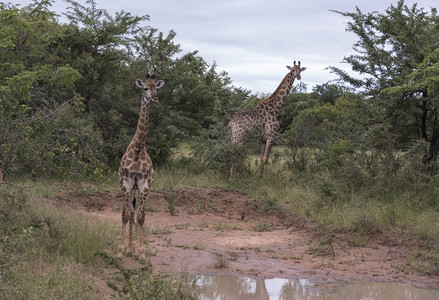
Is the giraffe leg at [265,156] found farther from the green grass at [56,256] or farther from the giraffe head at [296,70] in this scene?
the green grass at [56,256]

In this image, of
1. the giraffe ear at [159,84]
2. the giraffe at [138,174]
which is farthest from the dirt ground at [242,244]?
the giraffe ear at [159,84]

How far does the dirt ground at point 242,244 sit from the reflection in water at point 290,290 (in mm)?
204

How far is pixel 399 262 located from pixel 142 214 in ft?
13.9

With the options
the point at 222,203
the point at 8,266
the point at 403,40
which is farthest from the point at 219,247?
the point at 403,40

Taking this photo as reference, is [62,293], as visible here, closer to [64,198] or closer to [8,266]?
[8,266]

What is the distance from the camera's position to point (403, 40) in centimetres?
1383

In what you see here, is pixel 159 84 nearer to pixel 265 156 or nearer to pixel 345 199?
pixel 345 199

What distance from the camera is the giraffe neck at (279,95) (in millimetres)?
16938

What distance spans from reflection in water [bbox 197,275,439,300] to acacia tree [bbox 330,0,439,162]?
536 cm

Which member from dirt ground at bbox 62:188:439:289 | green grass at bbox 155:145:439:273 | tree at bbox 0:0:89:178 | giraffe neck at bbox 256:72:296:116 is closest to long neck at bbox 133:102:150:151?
tree at bbox 0:0:89:178

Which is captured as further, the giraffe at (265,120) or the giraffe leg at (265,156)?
the giraffe at (265,120)

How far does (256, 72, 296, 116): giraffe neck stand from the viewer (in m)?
16.9

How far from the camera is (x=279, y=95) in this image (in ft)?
55.6

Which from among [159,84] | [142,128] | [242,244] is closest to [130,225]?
[142,128]
